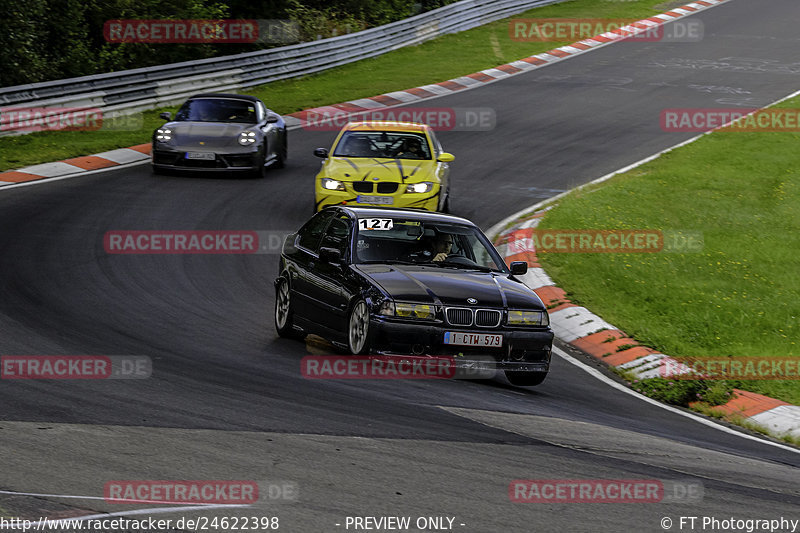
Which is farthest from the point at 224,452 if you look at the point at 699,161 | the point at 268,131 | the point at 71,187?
the point at 699,161

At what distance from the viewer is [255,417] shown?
7.64m

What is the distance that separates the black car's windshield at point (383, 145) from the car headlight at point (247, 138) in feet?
11.6

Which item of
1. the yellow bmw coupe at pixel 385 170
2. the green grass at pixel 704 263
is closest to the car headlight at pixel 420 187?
the yellow bmw coupe at pixel 385 170

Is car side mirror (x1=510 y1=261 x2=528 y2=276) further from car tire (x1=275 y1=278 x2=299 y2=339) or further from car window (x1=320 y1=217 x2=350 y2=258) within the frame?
car tire (x1=275 y1=278 x2=299 y2=339)

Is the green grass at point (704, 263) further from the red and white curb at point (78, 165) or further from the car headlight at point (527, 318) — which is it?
the red and white curb at point (78, 165)

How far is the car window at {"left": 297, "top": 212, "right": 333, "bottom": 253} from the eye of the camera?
11.4m

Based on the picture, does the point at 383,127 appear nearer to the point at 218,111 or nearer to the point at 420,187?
Result: the point at 420,187

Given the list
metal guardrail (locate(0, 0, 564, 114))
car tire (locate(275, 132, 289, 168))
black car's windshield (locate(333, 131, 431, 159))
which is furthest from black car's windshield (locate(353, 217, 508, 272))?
metal guardrail (locate(0, 0, 564, 114))

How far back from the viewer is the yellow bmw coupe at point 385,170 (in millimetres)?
16203

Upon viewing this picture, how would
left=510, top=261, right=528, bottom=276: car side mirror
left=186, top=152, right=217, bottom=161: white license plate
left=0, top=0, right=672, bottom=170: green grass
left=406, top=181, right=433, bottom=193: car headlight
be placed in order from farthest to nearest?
left=0, top=0, right=672, bottom=170: green grass < left=186, top=152, right=217, bottom=161: white license plate < left=406, top=181, right=433, bottom=193: car headlight < left=510, top=261, right=528, bottom=276: car side mirror

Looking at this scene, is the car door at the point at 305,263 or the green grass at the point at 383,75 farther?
the green grass at the point at 383,75

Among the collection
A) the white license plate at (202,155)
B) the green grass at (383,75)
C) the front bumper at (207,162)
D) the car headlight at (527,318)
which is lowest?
the green grass at (383,75)

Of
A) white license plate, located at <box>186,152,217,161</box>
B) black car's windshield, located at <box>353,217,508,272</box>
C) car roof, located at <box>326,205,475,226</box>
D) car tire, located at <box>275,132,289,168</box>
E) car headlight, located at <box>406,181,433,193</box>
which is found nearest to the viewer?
black car's windshield, located at <box>353,217,508,272</box>

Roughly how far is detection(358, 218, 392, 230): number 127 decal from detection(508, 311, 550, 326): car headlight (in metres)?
1.69
